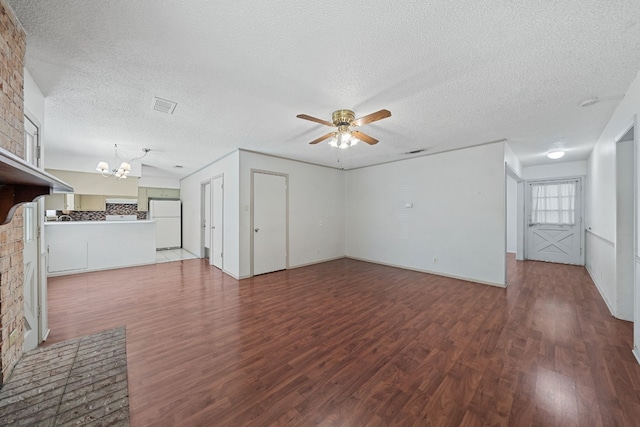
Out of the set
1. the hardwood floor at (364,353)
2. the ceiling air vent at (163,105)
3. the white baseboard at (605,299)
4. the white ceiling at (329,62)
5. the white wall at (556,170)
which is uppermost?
the white ceiling at (329,62)

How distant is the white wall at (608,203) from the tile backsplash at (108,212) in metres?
10.5

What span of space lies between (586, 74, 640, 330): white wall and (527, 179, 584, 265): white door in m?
1.64

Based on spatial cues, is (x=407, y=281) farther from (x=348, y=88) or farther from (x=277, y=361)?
(x=348, y=88)

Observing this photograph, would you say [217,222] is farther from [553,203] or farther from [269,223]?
[553,203]

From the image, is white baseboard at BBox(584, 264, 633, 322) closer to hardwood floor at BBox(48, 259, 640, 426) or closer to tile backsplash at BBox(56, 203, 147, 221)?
hardwood floor at BBox(48, 259, 640, 426)

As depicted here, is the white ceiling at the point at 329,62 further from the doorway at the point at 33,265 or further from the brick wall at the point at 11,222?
the doorway at the point at 33,265

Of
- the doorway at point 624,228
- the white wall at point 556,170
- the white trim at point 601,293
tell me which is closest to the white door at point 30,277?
the doorway at point 624,228

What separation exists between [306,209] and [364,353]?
13.3 ft

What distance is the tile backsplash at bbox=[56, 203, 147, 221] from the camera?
21.9 feet

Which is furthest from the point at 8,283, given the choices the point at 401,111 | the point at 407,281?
the point at 407,281

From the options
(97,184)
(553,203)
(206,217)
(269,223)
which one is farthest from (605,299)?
(97,184)

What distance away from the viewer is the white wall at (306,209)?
475 cm

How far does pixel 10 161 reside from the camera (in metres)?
0.83

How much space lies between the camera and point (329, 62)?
6.40 feet
